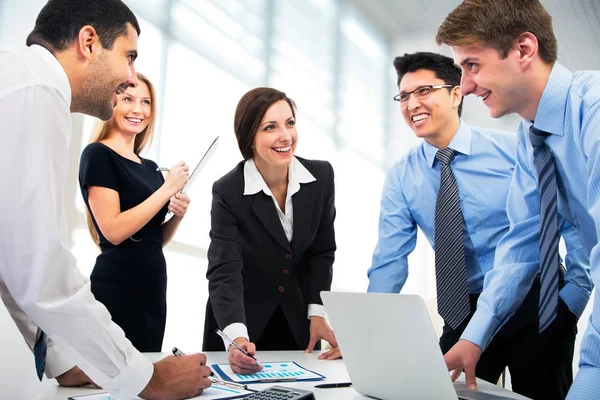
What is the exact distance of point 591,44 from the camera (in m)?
5.01

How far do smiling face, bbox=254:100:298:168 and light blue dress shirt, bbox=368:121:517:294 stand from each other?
1.35ft

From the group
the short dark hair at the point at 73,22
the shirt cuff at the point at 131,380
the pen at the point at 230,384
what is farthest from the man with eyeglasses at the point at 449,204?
the short dark hair at the point at 73,22

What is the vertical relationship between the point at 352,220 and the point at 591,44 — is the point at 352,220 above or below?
below

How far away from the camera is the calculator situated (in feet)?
3.38

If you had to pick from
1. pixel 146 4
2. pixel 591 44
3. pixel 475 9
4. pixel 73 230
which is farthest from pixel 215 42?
pixel 591 44

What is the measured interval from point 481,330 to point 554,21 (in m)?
4.33

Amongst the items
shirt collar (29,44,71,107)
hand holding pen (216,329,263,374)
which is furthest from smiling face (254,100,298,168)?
shirt collar (29,44,71,107)

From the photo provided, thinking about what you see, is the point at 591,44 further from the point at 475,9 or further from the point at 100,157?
the point at 100,157

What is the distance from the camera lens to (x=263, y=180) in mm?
2098

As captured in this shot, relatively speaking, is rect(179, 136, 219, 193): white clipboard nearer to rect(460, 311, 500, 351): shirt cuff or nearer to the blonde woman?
the blonde woman

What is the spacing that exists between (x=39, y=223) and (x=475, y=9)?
3.72 ft

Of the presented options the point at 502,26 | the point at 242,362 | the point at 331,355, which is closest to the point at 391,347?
the point at 242,362

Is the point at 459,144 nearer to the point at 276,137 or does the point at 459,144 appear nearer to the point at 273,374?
the point at 276,137

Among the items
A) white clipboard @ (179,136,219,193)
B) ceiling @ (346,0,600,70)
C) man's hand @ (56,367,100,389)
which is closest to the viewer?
man's hand @ (56,367,100,389)
